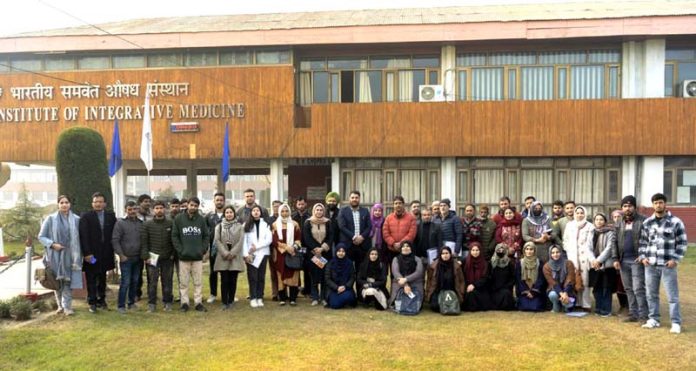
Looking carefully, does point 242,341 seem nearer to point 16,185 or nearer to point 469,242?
point 469,242

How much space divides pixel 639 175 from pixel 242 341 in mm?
14782

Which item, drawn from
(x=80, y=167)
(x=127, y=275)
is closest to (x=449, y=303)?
(x=127, y=275)

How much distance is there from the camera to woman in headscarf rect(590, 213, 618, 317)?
763 cm

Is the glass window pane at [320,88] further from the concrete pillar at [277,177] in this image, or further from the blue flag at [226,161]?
the blue flag at [226,161]

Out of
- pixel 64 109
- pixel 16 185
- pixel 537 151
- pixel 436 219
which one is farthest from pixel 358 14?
pixel 16 185

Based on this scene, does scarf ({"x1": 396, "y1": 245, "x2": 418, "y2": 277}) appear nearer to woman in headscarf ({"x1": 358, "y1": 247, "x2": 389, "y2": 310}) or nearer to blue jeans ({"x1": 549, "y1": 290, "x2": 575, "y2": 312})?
woman in headscarf ({"x1": 358, "y1": 247, "x2": 389, "y2": 310})

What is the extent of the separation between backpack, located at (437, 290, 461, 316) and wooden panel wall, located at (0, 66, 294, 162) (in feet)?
35.2

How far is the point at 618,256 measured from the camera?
753 cm

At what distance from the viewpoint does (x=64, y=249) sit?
752 cm

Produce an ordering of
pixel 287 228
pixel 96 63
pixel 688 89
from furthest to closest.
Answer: pixel 96 63, pixel 688 89, pixel 287 228

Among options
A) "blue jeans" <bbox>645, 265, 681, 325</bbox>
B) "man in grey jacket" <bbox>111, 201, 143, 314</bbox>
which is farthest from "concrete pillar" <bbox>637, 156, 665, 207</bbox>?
"man in grey jacket" <bbox>111, 201, 143, 314</bbox>

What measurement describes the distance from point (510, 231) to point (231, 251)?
4.37 meters

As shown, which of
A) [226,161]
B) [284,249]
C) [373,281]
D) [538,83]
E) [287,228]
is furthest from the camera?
[538,83]

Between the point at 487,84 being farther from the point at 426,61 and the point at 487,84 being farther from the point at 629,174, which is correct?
the point at 629,174
